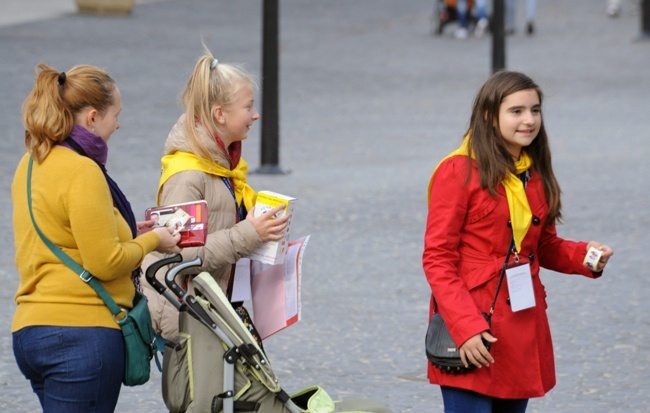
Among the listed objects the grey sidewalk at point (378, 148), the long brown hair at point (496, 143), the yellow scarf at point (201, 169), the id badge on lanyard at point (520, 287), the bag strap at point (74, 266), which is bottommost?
the grey sidewalk at point (378, 148)

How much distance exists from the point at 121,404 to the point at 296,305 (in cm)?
185

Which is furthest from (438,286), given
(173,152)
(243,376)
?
(173,152)

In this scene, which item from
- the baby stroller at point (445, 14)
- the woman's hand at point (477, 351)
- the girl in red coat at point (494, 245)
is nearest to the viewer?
the woman's hand at point (477, 351)

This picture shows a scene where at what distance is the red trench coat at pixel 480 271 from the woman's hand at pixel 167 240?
80 cm

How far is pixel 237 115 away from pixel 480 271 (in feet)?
3.18

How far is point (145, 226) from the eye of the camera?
415cm

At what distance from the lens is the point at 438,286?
13.5 feet

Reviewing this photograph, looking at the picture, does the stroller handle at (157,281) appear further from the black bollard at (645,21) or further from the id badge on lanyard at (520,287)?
the black bollard at (645,21)

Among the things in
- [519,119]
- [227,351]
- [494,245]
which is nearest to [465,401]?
[494,245]

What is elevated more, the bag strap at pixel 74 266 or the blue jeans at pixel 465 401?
the bag strap at pixel 74 266

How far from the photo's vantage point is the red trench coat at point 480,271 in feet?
13.7

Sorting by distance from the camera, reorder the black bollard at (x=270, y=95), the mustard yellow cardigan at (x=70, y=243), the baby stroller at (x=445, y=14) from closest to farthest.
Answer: the mustard yellow cardigan at (x=70, y=243), the black bollard at (x=270, y=95), the baby stroller at (x=445, y=14)

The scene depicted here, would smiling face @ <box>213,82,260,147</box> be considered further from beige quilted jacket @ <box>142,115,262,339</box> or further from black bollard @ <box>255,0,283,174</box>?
black bollard @ <box>255,0,283,174</box>

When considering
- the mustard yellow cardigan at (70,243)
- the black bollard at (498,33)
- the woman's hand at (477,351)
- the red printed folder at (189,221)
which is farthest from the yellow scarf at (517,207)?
the black bollard at (498,33)
